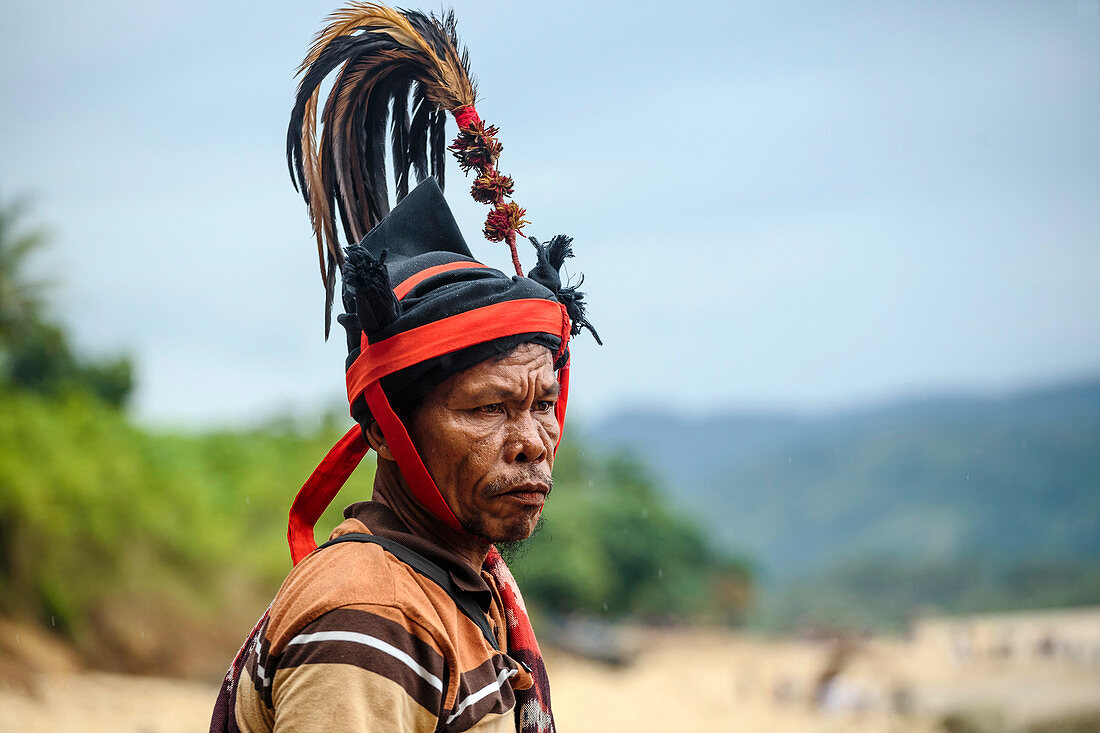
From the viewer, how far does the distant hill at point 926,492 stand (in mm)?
107938

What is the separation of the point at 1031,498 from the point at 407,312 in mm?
124603

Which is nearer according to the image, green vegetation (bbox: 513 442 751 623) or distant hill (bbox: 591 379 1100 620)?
green vegetation (bbox: 513 442 751 623)

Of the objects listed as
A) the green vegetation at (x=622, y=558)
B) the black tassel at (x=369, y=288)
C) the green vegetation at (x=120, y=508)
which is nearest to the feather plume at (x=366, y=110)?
the black tassel at (x=369, y=288)

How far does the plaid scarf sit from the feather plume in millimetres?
765

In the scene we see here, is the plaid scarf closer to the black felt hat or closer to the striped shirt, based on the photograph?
the striped shirt

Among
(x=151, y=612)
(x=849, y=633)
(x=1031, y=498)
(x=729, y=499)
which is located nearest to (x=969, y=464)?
(x=1031, y=498)

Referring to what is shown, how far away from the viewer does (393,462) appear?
2.09 m

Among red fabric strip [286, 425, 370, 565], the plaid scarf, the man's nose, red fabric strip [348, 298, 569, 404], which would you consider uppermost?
red fabric strip [348, 298, 569, 404]

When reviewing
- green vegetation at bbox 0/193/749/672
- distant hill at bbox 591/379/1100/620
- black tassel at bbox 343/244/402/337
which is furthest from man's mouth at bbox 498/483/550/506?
distant hill at bbox 591/379/1100/620

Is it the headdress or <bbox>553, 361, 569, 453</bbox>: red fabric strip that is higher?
the headdress

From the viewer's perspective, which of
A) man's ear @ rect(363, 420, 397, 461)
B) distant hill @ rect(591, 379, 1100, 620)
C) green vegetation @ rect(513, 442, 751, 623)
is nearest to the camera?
man's ear @ rect(363, 420, 397, 461)

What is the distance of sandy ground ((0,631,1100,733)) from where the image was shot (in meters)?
13.5

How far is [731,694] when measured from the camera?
870 inches

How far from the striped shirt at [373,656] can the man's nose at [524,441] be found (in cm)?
23
